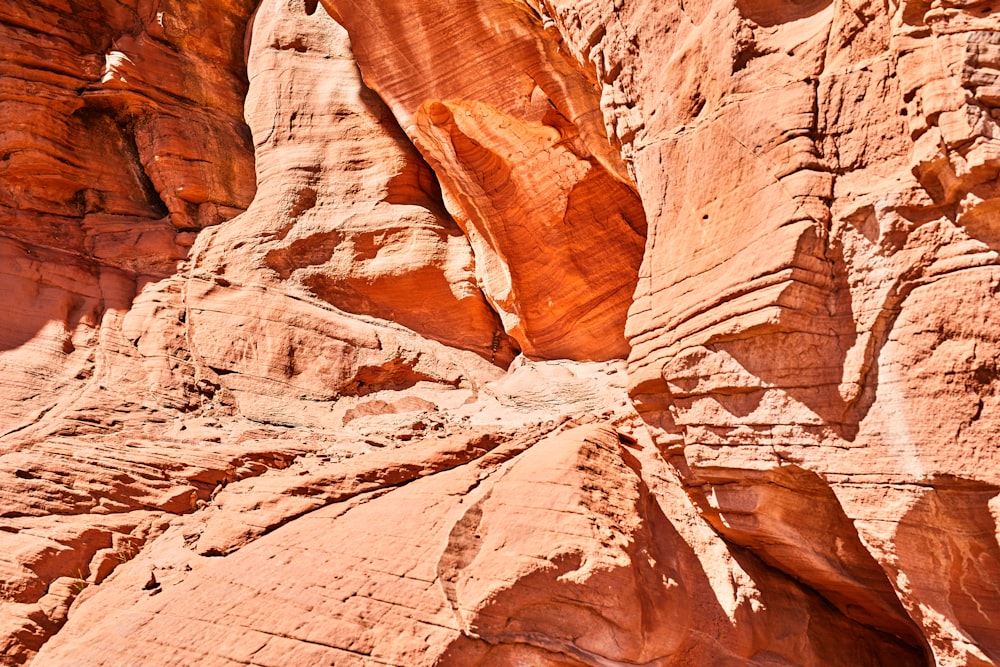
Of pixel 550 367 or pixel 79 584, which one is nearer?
pixel 79 584

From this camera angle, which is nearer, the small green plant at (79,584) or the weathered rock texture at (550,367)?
the weathered rock texture at (550,367)

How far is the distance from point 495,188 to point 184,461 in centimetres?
482

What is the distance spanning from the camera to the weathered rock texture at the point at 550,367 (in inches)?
171

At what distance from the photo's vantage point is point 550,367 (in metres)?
8.84

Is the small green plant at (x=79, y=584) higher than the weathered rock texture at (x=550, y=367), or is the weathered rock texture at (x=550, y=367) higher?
the weathered rock texture at (x=550, y=367)

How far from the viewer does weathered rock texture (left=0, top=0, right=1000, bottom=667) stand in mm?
4348

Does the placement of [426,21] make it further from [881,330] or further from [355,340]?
[881,330]

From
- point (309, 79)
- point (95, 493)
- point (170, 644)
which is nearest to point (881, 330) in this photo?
point (170, 644)

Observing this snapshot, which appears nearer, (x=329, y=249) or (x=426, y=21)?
(x=426, y=21)

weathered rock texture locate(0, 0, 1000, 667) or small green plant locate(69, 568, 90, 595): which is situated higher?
weathered rock texture locate(0, 0, 1000, 667)

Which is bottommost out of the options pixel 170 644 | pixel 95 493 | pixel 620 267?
pixel 170 644

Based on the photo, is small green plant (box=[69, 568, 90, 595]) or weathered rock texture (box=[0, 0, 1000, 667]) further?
small green plant (box=[69, 568, 90, 595])

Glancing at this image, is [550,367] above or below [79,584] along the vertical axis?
above

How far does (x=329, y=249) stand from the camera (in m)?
9.85
